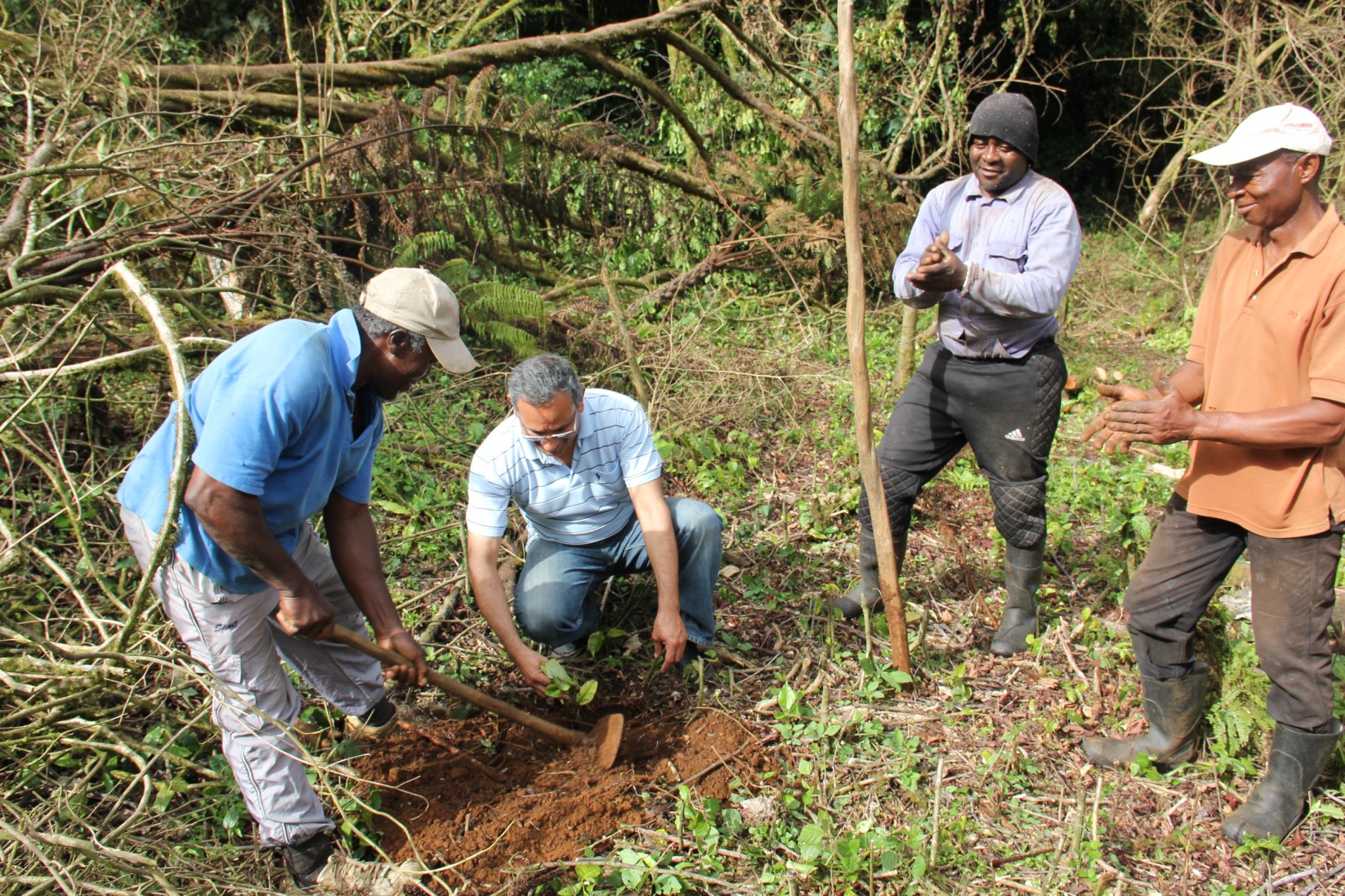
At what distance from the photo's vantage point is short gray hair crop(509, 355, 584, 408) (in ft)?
9.83

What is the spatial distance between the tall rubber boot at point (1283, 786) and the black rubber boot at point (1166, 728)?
0.75 ft

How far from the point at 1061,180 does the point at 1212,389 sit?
11932 millimetres

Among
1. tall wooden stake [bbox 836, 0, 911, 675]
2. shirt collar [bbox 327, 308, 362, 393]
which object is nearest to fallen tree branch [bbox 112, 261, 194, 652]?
shirt collar [bbox 327, 308, 362, 393]

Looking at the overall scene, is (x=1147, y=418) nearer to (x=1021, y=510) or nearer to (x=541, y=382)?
(x=1021, y=510)

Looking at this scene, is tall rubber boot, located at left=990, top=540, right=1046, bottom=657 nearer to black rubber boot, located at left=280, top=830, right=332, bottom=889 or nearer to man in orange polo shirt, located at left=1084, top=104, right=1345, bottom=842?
man in orange polo shirt, located at left=1084, top=104, right=1345, bottom=842

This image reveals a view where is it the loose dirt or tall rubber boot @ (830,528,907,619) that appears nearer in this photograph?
the loose dirt

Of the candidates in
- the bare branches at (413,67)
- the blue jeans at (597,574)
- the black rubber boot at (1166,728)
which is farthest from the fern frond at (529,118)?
the black rubber boot at (1166,728)

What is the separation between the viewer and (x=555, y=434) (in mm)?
3100

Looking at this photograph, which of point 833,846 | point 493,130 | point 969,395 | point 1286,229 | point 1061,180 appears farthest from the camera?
point 1061,180

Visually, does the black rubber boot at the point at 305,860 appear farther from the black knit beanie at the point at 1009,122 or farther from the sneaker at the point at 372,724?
the black knit beanie at the point at 1009,122

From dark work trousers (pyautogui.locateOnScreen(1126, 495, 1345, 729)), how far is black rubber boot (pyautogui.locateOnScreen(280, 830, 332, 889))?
2.57 m

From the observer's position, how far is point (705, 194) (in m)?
7.68

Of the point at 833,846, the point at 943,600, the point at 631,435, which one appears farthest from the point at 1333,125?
the point at 833,846

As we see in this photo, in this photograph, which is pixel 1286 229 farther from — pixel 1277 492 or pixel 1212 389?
pixel 1277 492
